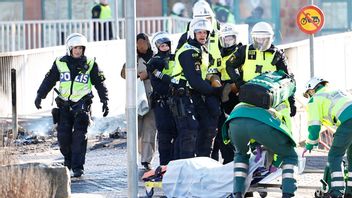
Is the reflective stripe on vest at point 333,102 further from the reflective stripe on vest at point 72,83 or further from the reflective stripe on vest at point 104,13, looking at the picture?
the reflective stripe on vest at point 104,13

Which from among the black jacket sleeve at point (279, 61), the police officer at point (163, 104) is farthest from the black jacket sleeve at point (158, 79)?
the black jacket sleeve at point (279, 61)

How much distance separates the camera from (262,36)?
14.3 metres

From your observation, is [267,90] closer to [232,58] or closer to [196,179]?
[196,179]

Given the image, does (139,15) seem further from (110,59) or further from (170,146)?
(170,146)

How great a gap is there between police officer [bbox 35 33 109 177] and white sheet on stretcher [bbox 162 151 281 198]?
240cm

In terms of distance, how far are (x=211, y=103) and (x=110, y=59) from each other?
35.6ft

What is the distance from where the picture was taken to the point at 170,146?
15.2 m

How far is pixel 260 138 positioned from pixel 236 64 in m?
2.51

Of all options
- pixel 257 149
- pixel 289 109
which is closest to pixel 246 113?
pixel 257 149

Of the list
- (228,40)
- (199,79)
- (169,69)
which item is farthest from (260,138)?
(228,40)

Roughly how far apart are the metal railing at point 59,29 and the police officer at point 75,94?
15473mm

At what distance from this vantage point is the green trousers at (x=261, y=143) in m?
12.3

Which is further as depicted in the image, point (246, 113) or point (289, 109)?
point (289, 109)

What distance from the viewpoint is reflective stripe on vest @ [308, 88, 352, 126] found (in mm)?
12984
